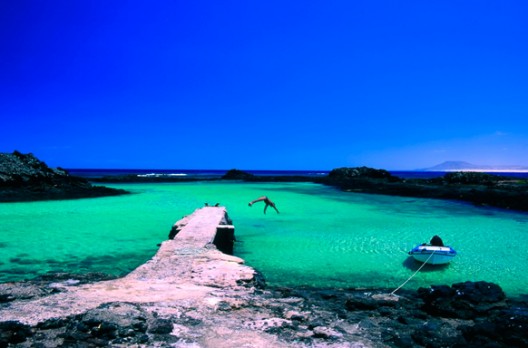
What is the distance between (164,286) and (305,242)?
6647 mm

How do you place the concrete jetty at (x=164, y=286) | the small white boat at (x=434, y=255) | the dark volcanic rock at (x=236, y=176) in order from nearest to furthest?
1. the concrete jetty at (x=164, y=286)
2. the small white boat at (x=434, y=255)
3. the dark volcanic rock at (x=236, y=176)

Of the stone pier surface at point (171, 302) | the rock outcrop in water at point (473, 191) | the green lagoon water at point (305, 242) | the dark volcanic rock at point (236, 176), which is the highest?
the dark volcanic rock at point (236, 176)

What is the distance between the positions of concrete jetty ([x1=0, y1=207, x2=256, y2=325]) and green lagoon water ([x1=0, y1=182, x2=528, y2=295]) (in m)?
1.34

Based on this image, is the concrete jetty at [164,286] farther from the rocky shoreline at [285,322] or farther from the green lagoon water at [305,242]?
the green lagoon water at [305,242]

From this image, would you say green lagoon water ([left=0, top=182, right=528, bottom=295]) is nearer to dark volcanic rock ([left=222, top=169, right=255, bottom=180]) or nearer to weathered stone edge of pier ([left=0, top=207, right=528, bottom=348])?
weathered stone edge of pier ([left=0, top=207, right=528, bottom=348])

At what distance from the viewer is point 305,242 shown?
452 inches

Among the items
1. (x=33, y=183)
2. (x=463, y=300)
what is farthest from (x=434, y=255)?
(x=33, y=183)

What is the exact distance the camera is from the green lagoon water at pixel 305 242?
8.09 meters

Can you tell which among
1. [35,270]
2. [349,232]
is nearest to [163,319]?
[35,270]

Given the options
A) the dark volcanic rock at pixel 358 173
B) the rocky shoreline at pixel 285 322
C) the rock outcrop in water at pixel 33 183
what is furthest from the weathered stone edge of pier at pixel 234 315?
the dark volcanic rock at pixel 358 173

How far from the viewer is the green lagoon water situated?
26.6 feet

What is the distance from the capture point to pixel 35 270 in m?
8.03

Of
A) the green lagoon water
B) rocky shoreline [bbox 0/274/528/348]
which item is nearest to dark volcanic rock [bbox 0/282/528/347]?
A: rocky shoreline [bbox 0/274/528/348]

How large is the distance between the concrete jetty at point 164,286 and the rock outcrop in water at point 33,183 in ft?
68.6
